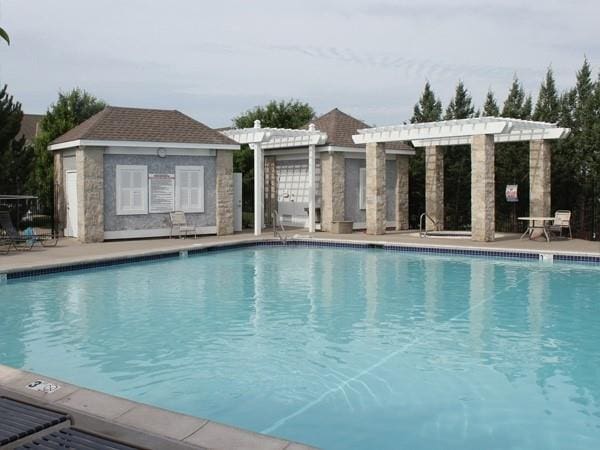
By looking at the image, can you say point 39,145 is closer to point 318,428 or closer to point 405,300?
point 405,300

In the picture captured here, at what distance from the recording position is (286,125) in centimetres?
3416

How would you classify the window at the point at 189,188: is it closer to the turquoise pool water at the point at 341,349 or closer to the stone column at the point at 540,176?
the turquoise pool water at the point at 341,349

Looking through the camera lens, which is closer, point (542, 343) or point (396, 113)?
point (542, 343)

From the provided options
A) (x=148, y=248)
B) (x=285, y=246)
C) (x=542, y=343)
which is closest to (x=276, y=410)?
(x=542, y=343)

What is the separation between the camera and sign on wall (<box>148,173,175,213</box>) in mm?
20656

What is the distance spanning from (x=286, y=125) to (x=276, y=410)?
29205mm

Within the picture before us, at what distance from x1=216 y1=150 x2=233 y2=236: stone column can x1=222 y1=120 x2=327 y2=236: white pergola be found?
0.96m

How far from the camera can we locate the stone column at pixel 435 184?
24.1 metres

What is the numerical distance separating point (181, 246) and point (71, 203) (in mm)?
5380

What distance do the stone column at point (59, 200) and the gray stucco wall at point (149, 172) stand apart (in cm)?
229

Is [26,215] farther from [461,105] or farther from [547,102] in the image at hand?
[547,102]

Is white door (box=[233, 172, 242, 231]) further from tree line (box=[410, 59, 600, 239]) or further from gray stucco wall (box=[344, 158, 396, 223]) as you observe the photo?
tree line (box=[410, 59, 600, 239])

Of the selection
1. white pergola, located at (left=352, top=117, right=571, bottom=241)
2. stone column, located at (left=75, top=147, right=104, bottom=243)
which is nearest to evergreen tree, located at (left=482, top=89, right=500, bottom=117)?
white pergola, located at (left=352, top=117, right=571, bottom=241)

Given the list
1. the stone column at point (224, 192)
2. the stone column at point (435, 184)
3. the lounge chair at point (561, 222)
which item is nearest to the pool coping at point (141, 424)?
the stone column at point (224, 192)
